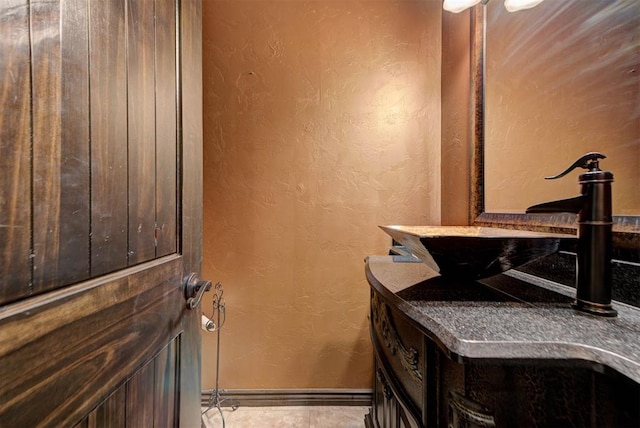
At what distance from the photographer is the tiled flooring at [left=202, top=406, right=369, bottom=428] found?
1.31 metres

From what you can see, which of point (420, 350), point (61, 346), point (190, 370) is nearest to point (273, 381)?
point (190, 370)

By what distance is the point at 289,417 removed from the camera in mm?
1349

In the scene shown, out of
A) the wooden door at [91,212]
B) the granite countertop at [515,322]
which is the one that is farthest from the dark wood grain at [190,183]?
the granite countertop at [515,322]

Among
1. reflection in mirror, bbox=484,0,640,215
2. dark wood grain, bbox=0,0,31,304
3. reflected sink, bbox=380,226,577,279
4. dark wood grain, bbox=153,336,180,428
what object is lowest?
dark wood grain, bbox=153,336,180,428

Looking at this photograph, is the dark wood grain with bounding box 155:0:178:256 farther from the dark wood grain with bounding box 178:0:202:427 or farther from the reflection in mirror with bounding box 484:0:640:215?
the reflection in mirror with bounding box 484:0:640:215

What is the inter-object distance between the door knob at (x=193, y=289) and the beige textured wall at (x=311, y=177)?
0.65m

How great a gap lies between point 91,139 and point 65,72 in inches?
3.7

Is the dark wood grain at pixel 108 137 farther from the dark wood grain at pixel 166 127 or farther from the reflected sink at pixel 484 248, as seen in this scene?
the reflected sink at pixel 484 248

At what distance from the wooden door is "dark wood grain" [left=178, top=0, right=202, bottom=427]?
0.02 m

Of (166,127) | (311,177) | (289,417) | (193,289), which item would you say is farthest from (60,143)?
(289,417)

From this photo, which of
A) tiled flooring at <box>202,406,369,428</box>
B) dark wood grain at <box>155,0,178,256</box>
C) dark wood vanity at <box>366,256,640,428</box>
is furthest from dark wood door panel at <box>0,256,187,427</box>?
tiled flooring at <box>202,406,369,428</box>

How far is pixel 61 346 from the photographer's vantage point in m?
0.35

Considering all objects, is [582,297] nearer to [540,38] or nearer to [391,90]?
[540,38]

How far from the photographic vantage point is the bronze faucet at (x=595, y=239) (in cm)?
49
